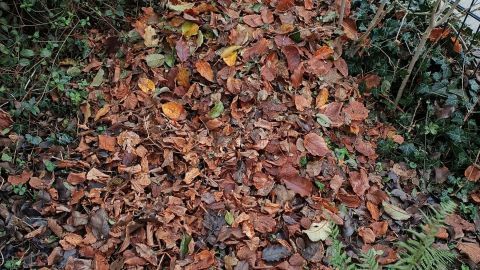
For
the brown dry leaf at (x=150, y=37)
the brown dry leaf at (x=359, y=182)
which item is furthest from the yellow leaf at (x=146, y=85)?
the brown dry leaf at (x=359, y=182)

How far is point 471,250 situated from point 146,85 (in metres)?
2.29

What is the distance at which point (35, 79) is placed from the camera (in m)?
3.34

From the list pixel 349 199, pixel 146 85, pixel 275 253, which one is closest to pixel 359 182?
pixel 349 199

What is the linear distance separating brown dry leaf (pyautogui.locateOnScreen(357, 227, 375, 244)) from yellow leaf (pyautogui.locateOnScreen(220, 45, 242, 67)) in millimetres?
1352

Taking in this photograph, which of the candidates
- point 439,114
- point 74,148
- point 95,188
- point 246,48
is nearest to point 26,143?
Answer: point 74,148

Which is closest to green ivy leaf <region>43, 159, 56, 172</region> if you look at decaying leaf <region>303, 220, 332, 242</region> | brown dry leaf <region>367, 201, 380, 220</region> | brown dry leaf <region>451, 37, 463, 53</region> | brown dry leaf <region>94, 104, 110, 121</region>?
brown dry leaf <region>94, 104, 110, 121</region>

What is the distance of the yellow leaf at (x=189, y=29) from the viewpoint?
350 centimetres

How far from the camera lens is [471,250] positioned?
3.13 metres

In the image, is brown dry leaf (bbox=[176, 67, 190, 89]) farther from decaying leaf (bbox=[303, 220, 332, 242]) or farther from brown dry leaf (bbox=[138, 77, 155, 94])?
decaying leaf (bbox=[303, 220, 332, 242])

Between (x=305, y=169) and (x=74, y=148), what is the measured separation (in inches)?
56.6

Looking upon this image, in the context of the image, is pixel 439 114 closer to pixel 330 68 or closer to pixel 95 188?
pixel 330 68

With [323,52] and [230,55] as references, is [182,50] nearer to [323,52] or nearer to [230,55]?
[230,55]

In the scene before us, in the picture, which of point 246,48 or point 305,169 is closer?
point 305,169

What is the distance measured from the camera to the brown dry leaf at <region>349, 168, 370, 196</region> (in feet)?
10.5
